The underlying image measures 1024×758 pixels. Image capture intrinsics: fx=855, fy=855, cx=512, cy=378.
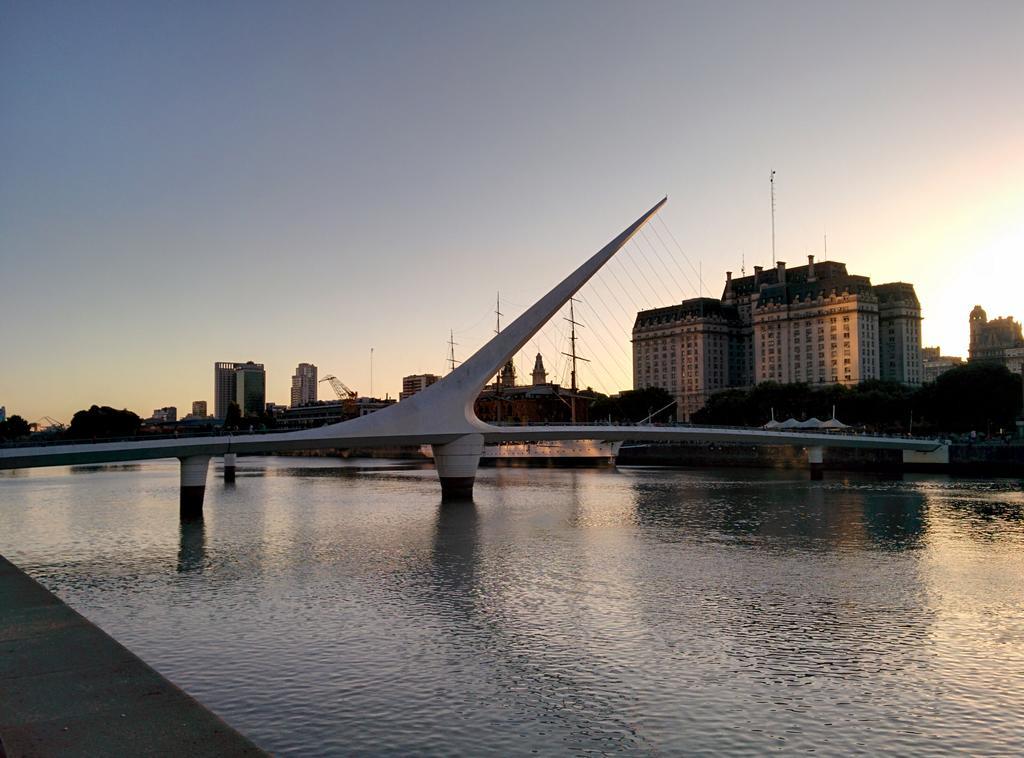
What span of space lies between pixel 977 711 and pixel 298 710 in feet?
24.8

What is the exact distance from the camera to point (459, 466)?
39.6m

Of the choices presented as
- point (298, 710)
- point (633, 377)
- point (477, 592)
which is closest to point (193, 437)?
point (477, 592)

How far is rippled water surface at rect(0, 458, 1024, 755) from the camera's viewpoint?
9094 mm

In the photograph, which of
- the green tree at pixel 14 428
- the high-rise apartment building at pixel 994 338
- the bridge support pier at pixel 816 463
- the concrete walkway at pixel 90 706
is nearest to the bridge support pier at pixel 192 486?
the concrete walkway at pixel 90 706

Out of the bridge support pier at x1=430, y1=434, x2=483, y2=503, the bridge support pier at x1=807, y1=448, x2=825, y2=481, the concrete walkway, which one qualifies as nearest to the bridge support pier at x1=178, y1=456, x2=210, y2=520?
the bridge support pier at x1=430, y1=434, x2=483, y2=503

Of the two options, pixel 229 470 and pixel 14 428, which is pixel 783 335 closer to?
pixel 229 470

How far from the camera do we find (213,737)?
16.8 ft

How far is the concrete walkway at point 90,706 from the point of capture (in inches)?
198

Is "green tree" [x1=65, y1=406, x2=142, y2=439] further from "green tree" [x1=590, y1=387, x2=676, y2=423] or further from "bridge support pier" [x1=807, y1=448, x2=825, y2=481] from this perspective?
"bridge support pier" [x1=807, y1=448, x2=825, y2=481]

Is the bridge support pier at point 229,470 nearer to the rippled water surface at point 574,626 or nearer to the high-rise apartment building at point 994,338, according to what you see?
the rippled water surface at point 574,626

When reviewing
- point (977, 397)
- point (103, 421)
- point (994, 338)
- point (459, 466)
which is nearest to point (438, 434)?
point (459, 466)

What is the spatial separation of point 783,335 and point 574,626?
125799 millimetres

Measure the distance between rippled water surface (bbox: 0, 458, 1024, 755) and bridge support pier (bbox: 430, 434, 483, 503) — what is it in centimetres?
785

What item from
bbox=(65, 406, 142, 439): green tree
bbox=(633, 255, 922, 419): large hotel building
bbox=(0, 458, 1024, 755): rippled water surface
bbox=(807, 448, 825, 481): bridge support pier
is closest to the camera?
bbox=(0, 458, 1024, 755): rippled water surface
